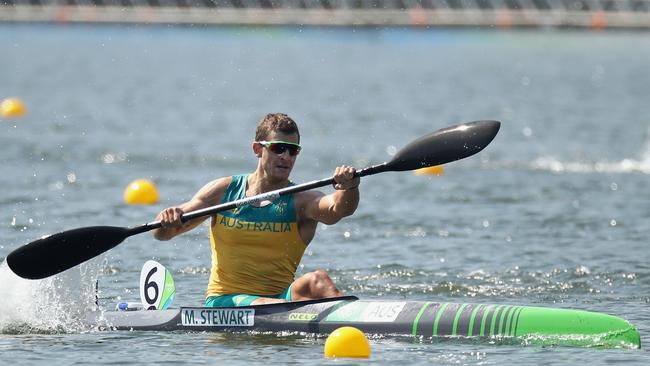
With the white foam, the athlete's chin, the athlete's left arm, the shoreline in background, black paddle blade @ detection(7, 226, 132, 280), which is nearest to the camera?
the athlete's left arm

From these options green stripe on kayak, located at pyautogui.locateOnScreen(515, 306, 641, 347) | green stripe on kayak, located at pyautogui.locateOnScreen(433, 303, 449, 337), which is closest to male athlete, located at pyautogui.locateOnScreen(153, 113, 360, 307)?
green stripe on kayak, located at pyautogui.locateOnScreen(433, 303, 449, 337)

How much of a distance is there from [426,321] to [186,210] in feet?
6.57

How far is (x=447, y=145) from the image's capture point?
35.3 ft

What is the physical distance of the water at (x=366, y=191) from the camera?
A: 1075 centimetres

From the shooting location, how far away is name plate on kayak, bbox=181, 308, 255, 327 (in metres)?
10.5

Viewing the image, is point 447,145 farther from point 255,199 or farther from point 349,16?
point 349,16

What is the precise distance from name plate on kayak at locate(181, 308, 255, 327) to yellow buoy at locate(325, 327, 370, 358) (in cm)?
92

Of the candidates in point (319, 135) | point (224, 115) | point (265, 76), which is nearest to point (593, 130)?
point (319, 135)

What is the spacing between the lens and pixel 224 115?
117 ft

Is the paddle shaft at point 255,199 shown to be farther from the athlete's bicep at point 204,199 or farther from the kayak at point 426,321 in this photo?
the kayak at point 426,321

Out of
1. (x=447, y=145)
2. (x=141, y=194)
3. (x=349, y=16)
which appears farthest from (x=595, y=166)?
(x=349, y=16)

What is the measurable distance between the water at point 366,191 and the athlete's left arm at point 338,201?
938 millimetres

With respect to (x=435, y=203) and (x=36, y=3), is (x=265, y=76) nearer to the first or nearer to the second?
(x=36, y=3)

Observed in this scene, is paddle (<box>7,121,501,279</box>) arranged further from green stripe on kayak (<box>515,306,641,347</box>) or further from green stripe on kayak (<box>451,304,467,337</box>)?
green stripe on kayak (<box>515,306,641,347</box>)
